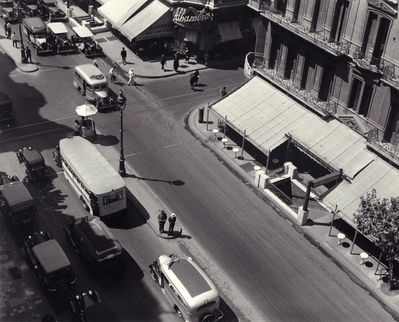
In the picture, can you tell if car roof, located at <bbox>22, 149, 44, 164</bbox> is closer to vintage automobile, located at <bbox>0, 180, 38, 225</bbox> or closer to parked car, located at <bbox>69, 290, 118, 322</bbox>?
vintage automobile, located at <bbox>0, 180, 38, 225</bbox>

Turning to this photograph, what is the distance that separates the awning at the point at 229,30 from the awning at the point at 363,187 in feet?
87.5

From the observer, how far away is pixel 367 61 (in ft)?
117

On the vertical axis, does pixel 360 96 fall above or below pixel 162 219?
above

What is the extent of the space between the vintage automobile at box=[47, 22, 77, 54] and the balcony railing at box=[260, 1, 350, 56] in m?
24.3

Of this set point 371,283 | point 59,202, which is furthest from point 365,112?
point 59,202

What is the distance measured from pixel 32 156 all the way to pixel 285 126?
61.7ft

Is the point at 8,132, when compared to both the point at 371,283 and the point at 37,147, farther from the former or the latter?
the point at 371,283

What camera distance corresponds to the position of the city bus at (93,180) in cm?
3448

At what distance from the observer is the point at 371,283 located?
32375mm

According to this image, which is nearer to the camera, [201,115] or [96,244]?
[96,244]

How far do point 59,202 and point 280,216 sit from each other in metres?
15.4

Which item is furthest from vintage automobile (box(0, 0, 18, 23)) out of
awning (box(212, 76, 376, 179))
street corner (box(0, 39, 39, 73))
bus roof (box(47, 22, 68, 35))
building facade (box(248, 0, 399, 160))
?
building facade (box(248, 0, 399, 160))

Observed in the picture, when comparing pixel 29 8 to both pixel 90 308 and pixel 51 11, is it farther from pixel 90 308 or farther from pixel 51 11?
pixel 90 308

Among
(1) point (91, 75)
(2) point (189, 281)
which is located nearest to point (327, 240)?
(2) point (189, 281)
